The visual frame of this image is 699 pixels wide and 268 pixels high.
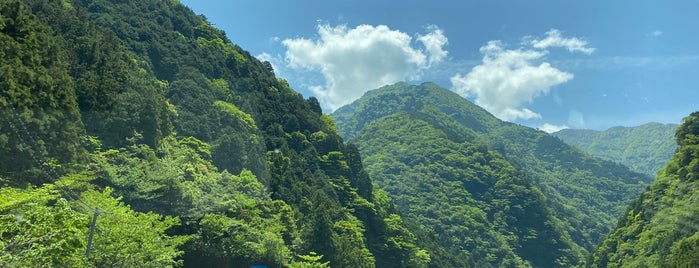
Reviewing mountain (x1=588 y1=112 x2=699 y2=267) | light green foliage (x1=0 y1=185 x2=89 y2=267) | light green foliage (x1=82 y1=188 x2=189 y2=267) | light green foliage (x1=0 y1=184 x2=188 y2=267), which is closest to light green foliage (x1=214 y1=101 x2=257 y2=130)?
light green foliage (x1=0 y1=184 x2=188 y2=267)

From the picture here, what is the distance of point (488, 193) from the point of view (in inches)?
4336

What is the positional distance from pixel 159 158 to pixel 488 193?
86.1 metres

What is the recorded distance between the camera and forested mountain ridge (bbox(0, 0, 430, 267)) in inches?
731

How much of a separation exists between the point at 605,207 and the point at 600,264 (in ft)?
304

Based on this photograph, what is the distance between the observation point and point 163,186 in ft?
96.4

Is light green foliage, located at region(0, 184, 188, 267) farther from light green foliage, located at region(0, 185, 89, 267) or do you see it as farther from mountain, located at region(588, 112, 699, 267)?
mountain, located at region(588, 112, 699, 267)

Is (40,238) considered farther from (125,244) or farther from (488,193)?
(488,193)

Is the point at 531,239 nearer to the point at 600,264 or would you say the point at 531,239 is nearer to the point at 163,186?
the point at 600,264

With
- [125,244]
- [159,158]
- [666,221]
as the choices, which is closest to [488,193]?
[666,221]

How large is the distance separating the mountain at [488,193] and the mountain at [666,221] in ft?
104

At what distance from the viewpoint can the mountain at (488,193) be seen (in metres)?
94.1

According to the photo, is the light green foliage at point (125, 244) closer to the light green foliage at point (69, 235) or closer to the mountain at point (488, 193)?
the light green foliage at point (69, 235)

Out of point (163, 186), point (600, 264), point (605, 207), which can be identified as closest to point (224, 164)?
point (163, 186)

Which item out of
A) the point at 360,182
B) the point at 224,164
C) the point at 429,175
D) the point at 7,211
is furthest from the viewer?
the point at 429,175
